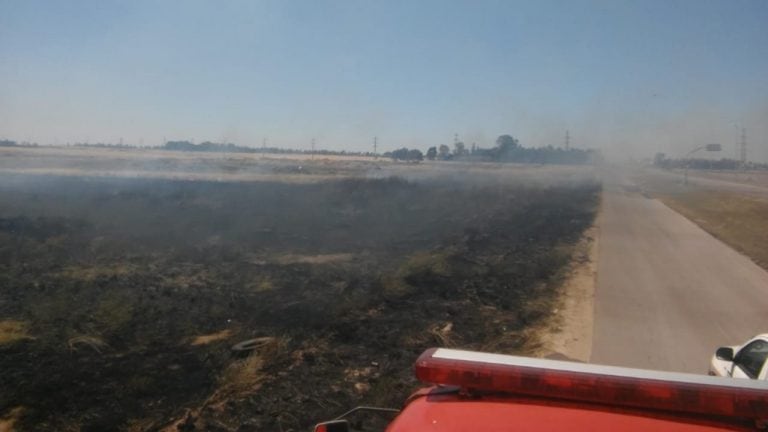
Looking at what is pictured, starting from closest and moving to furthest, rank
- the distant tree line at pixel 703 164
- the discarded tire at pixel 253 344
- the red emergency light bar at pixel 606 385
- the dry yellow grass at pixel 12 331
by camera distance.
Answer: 1. the red emergency light bar at pixel 606 385
2. the discarded tire at pixel 253 344
3. the dry yellow grass at pixel 12 331
4. the distant tree line at pixel 703 164

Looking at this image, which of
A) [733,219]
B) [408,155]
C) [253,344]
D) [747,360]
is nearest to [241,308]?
[253,344]

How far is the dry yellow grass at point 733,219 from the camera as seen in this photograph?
58.7 feet

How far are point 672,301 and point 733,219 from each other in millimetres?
19021

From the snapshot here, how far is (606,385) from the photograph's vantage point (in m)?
1.84

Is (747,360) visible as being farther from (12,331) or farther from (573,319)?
(12,331)

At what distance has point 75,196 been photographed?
95.8ft

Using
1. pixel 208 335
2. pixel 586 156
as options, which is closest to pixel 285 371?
pixel 208 335

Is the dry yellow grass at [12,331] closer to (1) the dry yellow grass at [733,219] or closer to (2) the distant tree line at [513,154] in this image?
(1) the dry yellow grass at [733,219]

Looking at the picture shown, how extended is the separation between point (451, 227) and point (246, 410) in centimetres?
1705

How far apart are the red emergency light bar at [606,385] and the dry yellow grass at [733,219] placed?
15603mm

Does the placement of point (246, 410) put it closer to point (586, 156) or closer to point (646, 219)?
point (646, 219)

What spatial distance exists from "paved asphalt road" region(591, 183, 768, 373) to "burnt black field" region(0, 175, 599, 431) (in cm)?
133

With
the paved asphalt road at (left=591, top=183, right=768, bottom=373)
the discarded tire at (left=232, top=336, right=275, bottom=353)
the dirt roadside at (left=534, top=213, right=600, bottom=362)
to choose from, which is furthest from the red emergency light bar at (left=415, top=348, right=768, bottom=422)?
the discarded tire at (left=232, top=336, right=275, bottom=353)

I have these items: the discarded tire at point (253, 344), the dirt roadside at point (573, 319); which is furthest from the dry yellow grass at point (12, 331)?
the dirt roadside at point (573, 319)
